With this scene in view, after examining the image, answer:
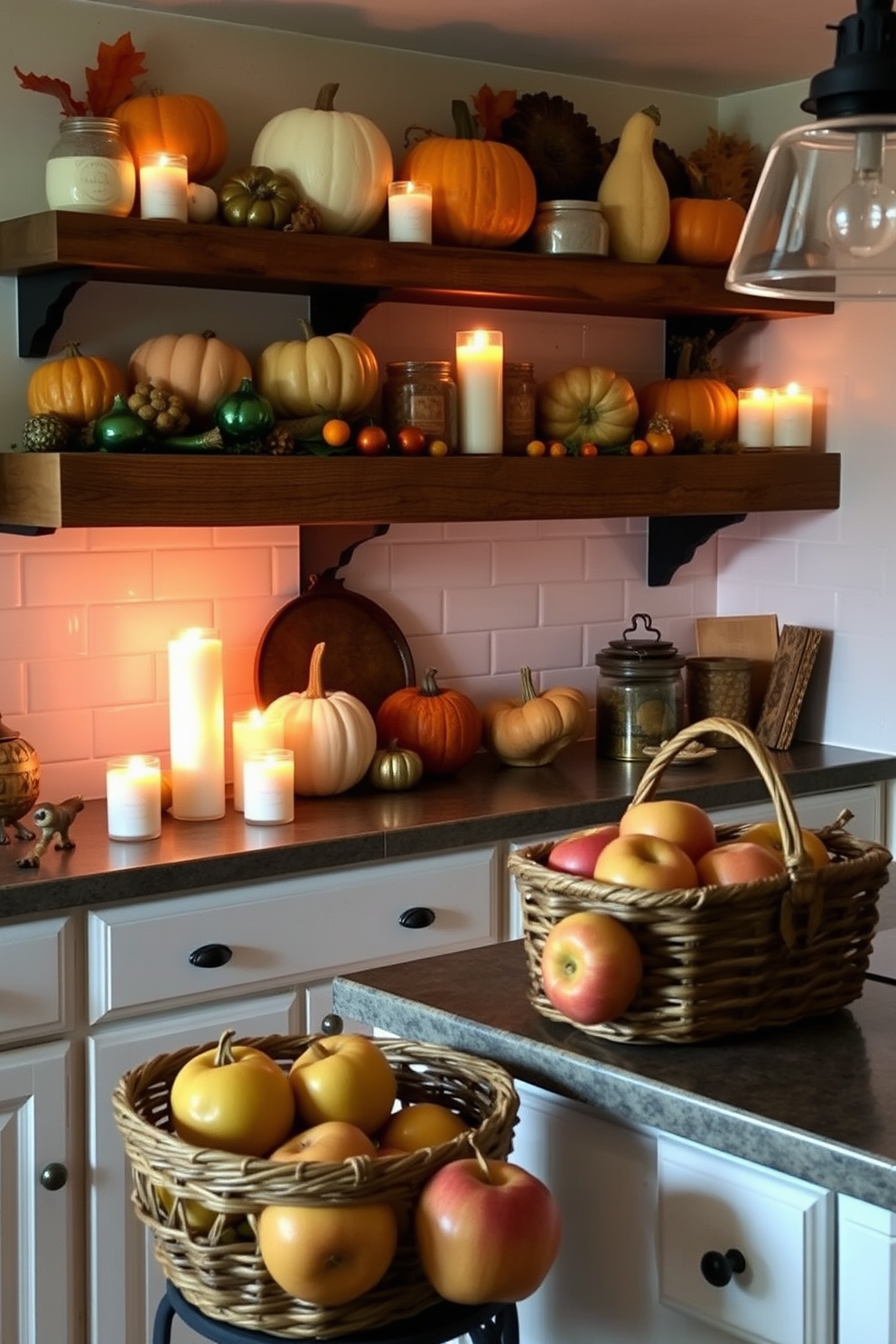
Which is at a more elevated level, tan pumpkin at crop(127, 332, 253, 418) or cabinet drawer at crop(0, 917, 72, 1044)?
tan pumpkin at crop(127, 332, 253, 418)

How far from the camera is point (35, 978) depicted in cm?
251

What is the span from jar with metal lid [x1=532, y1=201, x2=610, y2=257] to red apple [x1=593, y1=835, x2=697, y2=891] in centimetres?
199

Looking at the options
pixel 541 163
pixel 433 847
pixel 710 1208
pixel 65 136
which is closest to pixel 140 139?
pixel 65 136

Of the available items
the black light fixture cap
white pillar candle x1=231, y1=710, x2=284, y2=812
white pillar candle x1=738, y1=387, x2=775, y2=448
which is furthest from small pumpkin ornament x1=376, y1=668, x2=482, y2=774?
the black light fixture cap

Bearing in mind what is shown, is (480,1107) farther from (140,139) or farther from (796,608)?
(796,608)

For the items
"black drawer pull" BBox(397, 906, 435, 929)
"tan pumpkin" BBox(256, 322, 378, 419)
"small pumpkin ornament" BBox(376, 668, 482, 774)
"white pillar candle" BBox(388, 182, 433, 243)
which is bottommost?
"black drawer pull" BBox(397, 906, 435, 929)

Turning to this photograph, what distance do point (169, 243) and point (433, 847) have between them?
109cm

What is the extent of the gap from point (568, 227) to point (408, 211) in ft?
1.23

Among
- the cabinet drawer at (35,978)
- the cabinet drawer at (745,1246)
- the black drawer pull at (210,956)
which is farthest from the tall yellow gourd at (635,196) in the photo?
the cabinet drawer at (745,1246)

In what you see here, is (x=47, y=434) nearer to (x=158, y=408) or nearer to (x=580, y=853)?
(x=158, y=408)

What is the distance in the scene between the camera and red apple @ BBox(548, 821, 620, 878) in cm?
160

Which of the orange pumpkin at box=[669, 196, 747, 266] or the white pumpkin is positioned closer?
the white pumpkin

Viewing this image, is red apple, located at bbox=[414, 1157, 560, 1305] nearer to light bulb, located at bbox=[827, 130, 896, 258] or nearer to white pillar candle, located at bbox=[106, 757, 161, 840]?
light bulb, located at bbox=[827, 130, 896, 258]

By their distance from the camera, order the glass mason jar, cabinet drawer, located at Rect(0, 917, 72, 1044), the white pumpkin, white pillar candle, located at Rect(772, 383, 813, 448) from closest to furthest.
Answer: cabinet drawer, located at Rect(0, 917, 72, 1044), the glass mason jar, the white pumpkin, white pillar candle, located at Rect(772, 383, 813, 448)
